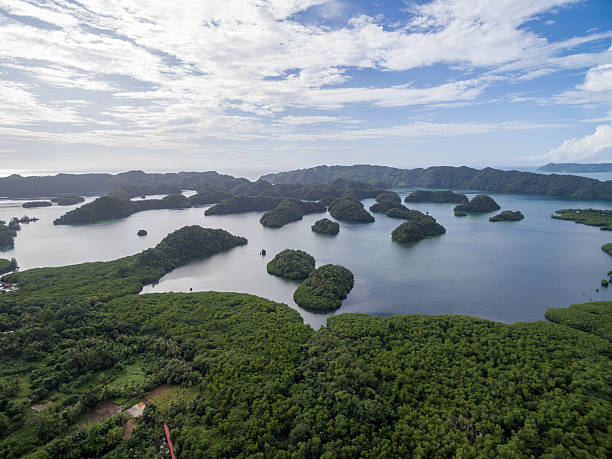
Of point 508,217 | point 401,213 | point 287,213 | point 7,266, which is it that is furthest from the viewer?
point 401,213

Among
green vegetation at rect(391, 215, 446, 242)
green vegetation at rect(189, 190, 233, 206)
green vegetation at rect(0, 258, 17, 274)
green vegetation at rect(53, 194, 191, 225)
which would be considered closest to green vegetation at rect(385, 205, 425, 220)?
green vegetation at rect(391, 215, 446, 242)

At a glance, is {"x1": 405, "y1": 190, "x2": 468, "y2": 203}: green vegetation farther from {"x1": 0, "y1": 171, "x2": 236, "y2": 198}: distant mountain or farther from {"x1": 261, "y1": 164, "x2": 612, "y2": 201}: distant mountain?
{"x1": 0, "y1": 171, "x2": 236, "y2": 198}: distant mountain

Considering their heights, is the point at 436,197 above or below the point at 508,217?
above

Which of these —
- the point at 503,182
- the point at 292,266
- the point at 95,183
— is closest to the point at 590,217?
the point at 292,266

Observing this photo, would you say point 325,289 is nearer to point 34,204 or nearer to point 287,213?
point 287,213

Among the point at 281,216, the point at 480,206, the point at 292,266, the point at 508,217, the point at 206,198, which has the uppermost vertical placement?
the point at 206,198
